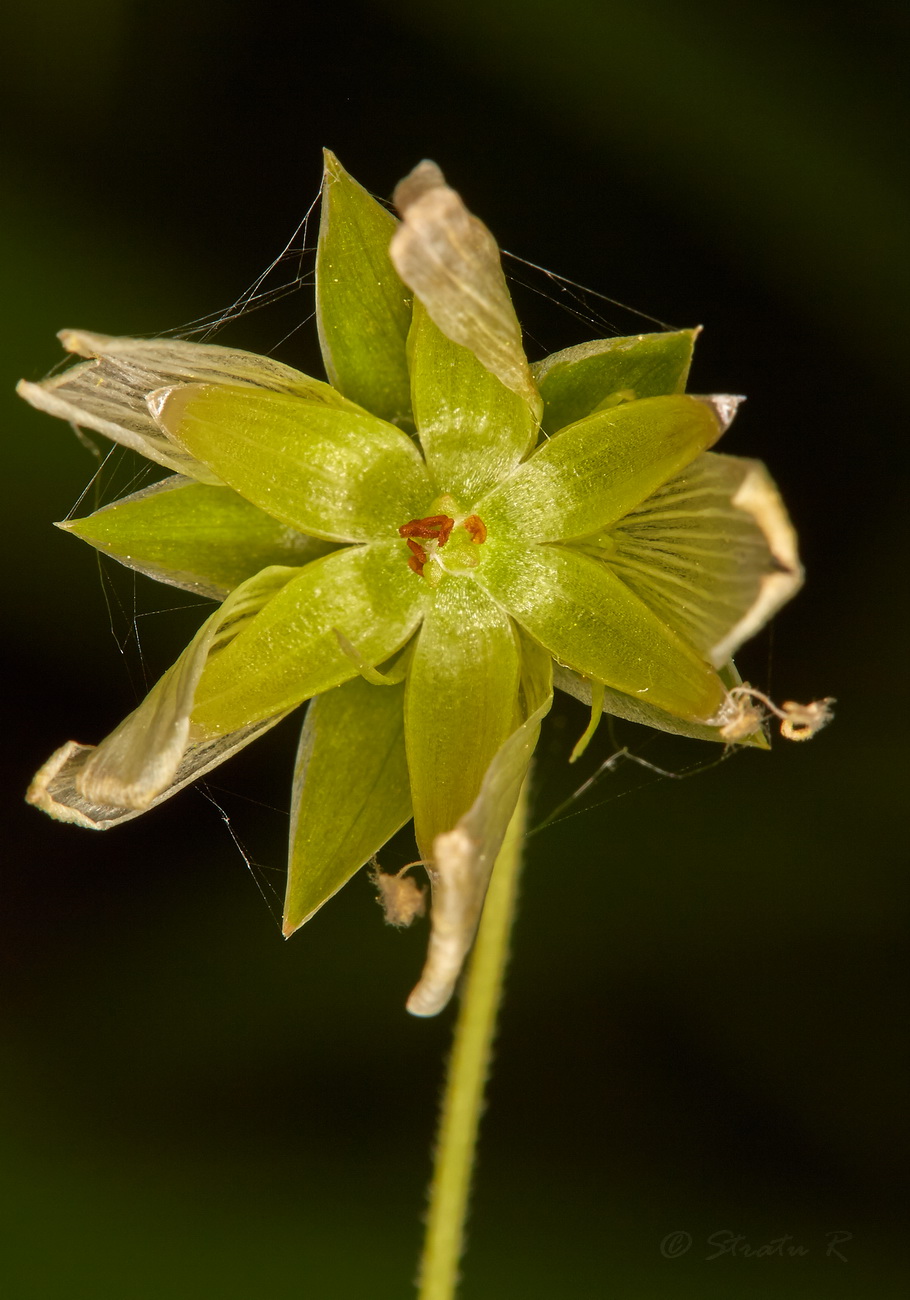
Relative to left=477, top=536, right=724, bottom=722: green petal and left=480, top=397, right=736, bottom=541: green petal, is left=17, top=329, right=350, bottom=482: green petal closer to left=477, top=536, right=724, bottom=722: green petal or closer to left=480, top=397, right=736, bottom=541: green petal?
left=480, top=397, right=736, bottom=541: green petal

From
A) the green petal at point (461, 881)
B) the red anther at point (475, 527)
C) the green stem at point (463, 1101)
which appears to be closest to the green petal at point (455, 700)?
the red anther at point (475, 527)

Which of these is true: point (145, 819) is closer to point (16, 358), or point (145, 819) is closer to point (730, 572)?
point (16, 358)

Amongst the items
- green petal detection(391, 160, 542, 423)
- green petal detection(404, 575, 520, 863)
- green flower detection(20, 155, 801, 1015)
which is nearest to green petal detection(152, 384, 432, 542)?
green flower detection(20, 155, 801, 1015)

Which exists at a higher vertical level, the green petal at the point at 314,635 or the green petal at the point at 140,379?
the green petal at the point at 140,379

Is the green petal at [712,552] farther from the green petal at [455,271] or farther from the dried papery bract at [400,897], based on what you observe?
the dried papery bract at [400,897]

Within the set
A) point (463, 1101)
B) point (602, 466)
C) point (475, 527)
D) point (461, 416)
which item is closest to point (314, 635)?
point (475, 527)

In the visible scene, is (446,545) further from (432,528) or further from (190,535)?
(190,535)
